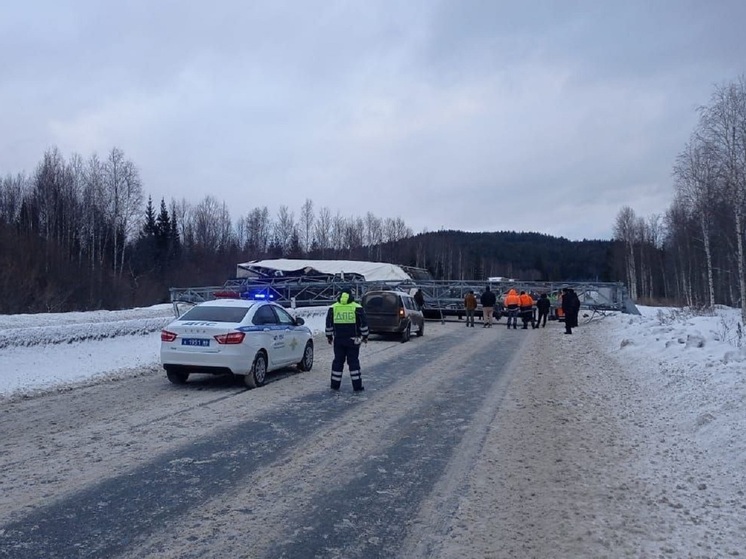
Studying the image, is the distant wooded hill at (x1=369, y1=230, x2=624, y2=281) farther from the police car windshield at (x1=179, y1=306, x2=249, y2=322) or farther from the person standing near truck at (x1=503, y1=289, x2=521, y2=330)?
the police car windshield at (x1=179, y1=306, x2=249, y2=322)

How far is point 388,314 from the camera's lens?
22.7 metres

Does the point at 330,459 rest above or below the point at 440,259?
below

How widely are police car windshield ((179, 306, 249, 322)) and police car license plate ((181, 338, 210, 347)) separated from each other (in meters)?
0.61

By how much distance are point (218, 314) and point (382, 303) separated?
11420 millimetres

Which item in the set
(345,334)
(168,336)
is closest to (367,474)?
(345,334)

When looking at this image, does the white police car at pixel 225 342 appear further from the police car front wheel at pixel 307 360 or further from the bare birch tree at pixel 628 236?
the bare birch tree at pixel 628 236

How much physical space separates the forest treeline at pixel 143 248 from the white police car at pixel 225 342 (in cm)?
2858

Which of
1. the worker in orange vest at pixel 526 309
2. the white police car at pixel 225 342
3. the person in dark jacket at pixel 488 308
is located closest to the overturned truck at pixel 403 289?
the person in dark jacket at pixel 488 308

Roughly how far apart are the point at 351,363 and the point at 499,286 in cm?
2788

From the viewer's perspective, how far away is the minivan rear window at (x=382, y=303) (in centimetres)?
2282

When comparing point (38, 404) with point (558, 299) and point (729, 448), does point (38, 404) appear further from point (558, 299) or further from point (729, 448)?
point (558, 299)

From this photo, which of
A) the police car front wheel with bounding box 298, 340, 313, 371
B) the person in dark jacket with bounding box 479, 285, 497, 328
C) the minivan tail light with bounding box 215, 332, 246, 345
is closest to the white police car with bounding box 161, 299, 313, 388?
the minivan tail light with bounding box 215, 332, 246, 345

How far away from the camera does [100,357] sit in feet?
47.7

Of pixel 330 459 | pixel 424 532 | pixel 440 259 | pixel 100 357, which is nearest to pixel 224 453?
pixel 330 459
